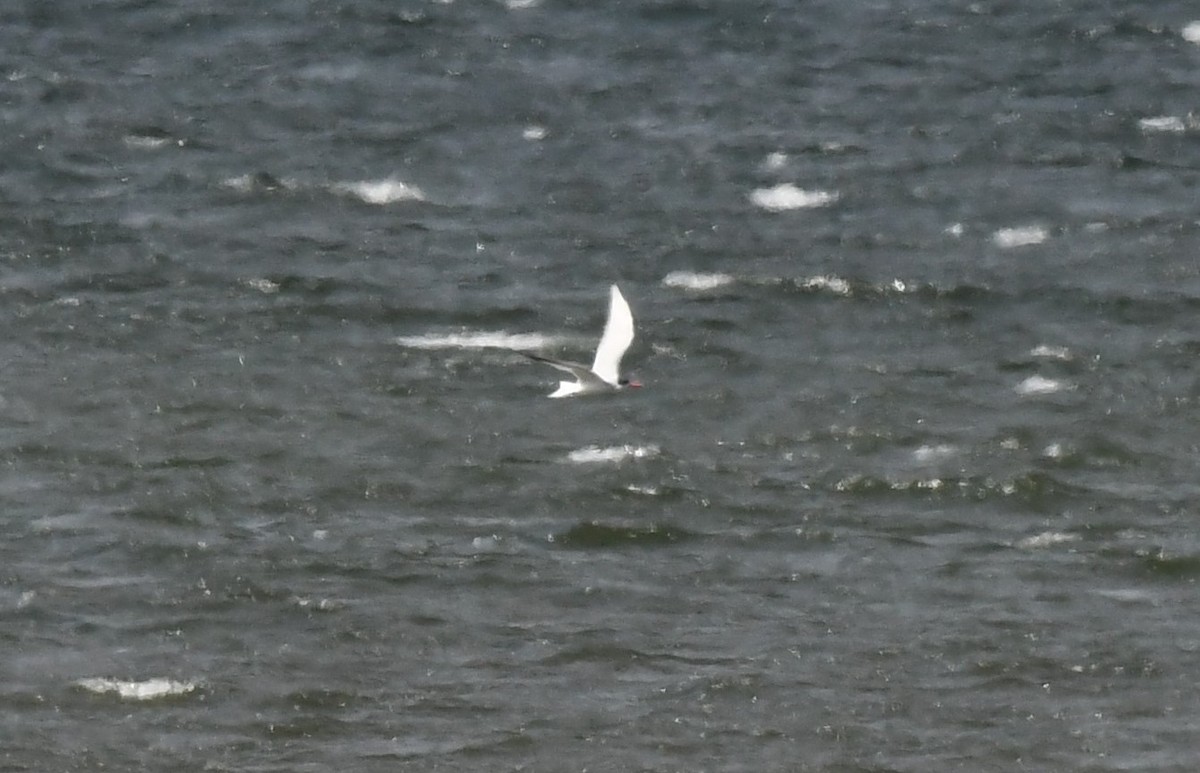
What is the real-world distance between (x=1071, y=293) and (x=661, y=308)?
4254 millimetres

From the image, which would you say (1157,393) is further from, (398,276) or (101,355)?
(101,355)

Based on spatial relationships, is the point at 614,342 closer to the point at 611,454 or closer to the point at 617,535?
the point at 611,454

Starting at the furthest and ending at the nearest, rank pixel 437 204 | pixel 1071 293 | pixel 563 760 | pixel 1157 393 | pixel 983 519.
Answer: pixel 437 204, pixel 1071 293, pixel 1157 393, pixel 983 519, pixel 563 760

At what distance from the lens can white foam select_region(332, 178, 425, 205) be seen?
25.6 meters

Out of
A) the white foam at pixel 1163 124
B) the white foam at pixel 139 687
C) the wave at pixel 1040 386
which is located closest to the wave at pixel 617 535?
the white foam at pixel 139 687

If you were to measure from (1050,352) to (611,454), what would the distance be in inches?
185

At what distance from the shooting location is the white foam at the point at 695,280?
23734 mm

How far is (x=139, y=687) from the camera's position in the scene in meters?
17.6

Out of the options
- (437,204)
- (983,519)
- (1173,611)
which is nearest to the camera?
(1173,611)

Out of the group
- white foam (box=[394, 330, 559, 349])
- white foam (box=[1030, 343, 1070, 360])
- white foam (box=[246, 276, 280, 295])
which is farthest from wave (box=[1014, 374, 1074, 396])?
white foam (box=[246, 276, 280, 295])

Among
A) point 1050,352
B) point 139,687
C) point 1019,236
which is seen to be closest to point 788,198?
point 1019,236

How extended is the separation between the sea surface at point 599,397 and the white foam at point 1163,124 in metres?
0.03

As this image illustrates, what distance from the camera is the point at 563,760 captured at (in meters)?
16.7

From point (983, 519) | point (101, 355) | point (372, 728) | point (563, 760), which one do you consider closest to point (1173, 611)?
point (983, 519)
